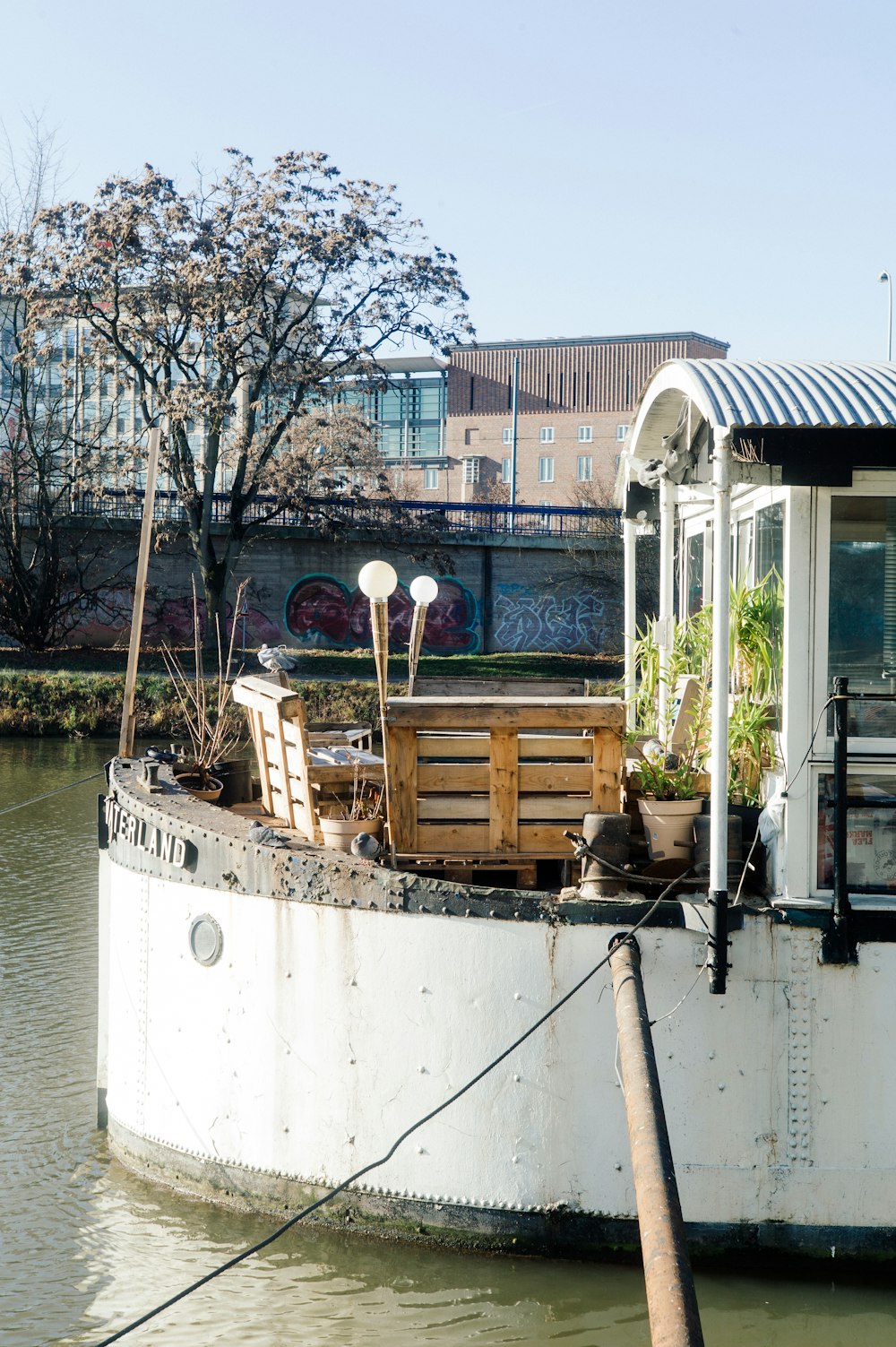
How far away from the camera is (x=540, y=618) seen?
43.0 m

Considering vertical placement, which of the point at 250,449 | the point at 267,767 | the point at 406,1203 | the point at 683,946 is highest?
the point at 250,449

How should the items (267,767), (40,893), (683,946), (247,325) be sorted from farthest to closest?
(247,325), (40,893), (267,767), (683,946)

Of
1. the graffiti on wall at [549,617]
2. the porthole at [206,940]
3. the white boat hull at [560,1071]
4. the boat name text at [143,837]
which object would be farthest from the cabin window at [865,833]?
the graffiti on wall at [549,617]

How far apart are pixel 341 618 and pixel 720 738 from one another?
35.9 m

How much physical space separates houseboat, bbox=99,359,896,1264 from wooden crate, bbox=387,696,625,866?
0.05 feet

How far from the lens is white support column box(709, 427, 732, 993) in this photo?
18.0ft

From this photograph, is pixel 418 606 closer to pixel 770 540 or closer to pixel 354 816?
pixel 354 816

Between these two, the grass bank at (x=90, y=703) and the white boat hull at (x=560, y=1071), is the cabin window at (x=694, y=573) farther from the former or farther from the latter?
the grass bank at (x=90, y=703)

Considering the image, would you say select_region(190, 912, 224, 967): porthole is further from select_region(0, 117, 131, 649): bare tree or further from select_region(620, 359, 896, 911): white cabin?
select_region(0, 117, 131, 649): bare tree

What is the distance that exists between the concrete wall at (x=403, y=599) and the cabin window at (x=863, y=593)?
32.8 meters

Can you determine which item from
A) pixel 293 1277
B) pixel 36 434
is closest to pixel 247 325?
pixel 36 434

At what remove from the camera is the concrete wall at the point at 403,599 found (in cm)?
3906

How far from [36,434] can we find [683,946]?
33648 millimetres

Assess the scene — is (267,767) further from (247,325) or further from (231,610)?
(231,610)
